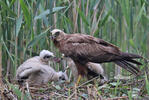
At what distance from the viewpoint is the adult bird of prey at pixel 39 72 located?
220 inches

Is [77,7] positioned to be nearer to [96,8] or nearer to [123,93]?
[96,8]

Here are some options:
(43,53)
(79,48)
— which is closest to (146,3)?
(79,48)

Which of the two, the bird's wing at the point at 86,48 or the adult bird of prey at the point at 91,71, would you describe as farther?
the adult bird of prey at the point at 91,71

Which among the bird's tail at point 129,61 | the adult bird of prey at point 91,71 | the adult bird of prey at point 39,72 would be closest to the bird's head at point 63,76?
the adult bird of prey at point 39,72

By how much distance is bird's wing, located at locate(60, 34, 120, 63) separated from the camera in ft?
18.7

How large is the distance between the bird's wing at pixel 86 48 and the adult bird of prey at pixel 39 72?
0.99 ft

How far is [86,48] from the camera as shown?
227 inches

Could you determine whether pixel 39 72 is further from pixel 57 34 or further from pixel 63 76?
pixel 57 34

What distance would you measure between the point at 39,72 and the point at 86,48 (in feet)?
2.35

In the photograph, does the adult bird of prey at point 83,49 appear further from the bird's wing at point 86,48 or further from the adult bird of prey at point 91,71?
the adult bird of prey at point 91,71

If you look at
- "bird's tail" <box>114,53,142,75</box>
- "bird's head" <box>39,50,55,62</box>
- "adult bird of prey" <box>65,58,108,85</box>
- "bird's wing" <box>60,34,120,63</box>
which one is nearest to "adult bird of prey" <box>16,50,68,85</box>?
"bird's head" <box>39,50,55,62</box>

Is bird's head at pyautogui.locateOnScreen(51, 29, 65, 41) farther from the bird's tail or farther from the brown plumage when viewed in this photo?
the bird's tail

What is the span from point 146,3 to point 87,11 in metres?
0.84

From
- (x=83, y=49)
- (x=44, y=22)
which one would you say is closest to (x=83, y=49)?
(x=83, y=49)
